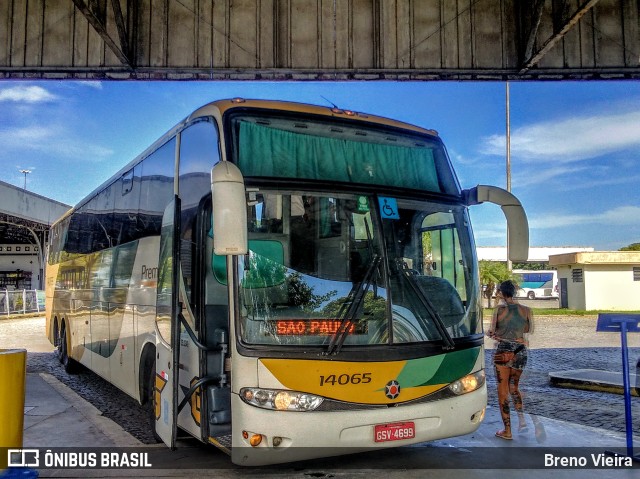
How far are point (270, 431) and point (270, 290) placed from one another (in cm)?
116

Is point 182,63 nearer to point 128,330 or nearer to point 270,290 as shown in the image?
point 128,330

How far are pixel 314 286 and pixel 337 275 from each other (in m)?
0.24

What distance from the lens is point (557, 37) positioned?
9.80 meters

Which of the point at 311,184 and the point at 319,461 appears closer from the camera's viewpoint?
the point at 311,184

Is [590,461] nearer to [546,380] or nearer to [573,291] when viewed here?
[546,380]

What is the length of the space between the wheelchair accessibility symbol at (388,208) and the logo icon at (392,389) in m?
1.51

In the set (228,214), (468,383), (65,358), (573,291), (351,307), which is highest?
(228,214)

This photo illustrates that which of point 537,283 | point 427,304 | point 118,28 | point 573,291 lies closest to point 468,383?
point 427,304

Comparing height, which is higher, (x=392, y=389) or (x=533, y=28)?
(x=533, y=28)

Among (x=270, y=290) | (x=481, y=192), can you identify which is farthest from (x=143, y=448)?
(x=481, y=192)

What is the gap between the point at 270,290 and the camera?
16.8 feet

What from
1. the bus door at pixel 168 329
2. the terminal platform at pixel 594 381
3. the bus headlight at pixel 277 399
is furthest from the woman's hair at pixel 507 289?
the terminal platform at pixel 594 381

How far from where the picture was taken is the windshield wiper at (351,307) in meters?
4.99

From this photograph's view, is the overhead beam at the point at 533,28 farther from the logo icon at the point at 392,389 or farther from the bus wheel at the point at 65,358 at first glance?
the bus wheel at the point at 65,358
